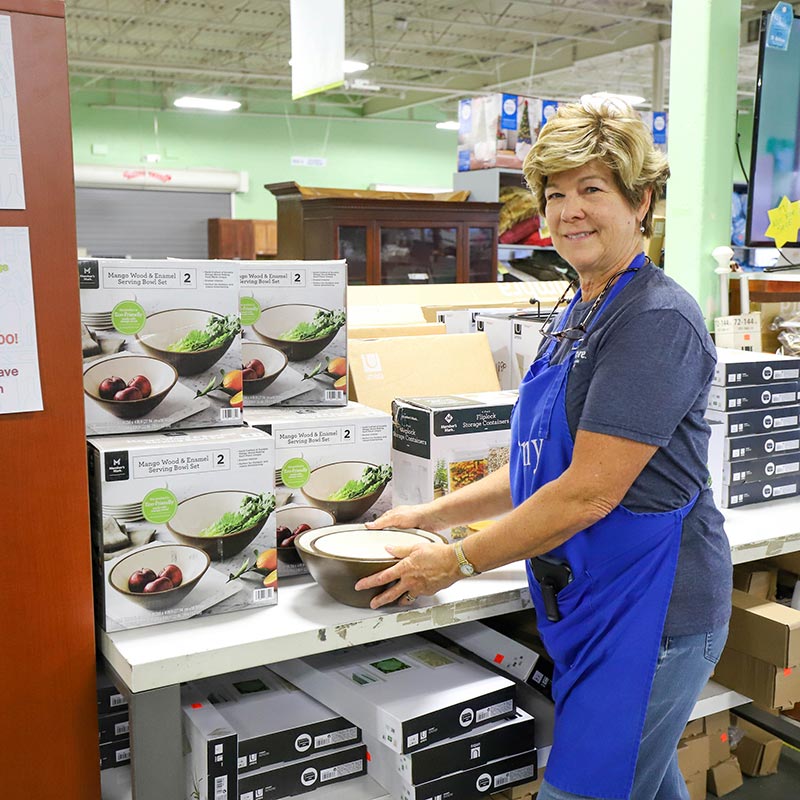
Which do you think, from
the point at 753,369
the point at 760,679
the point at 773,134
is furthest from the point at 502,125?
the point at 760,679

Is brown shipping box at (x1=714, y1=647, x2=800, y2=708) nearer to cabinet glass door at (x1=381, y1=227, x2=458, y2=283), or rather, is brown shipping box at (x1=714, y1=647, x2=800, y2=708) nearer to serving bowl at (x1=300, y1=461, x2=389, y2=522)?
serving bowl at (x1=300, y1=461, x2=389, y2=522)

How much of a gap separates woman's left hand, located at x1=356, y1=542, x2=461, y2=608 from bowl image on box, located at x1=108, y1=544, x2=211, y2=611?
0.98 feet

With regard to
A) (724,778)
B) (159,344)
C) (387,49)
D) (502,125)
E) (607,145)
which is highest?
(387,49)

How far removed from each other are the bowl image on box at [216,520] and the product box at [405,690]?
15.6 inches

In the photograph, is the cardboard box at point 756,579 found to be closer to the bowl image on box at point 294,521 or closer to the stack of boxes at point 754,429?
the stack of boxes at point 754,429

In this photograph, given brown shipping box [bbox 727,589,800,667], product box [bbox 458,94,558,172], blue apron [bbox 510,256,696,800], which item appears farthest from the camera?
product box [bbox 458,94,558,172]

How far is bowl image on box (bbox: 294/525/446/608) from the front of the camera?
1.69 m

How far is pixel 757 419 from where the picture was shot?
2.48 m

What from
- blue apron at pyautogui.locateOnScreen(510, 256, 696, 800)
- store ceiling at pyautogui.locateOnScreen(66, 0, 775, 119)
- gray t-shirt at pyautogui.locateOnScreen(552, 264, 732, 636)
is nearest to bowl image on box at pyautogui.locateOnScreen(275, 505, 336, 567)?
blue apron at pyautogui.locateOnScreen(510, 256, 696, 800)

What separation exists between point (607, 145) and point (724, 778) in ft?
6.47

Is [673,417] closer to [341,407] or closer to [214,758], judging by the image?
[341,407]

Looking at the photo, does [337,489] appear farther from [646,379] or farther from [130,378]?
[646,379]

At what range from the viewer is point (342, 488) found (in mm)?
1938

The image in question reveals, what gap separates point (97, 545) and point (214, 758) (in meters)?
0.44
